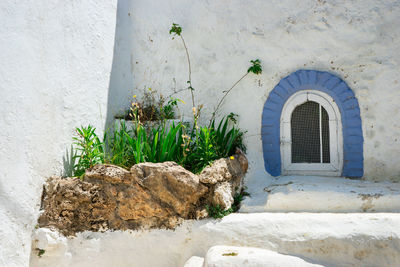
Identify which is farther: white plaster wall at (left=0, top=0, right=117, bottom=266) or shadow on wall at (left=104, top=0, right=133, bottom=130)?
shadow on wall at (left=104, top=0, right=133, bottom=130)

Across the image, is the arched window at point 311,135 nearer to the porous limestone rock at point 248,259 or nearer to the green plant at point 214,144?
the green plant at point 214,144

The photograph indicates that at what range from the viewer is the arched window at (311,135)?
4.41 metres

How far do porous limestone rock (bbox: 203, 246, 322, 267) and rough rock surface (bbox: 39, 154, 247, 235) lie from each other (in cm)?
51

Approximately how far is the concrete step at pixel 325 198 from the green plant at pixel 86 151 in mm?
1742

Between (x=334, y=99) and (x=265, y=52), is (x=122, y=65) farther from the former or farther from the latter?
(x=334, y=99)

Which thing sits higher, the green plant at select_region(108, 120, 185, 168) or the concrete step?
the green plant at select_region(108, 120, 185, 168)

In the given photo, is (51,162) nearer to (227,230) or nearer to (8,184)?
(8,184)

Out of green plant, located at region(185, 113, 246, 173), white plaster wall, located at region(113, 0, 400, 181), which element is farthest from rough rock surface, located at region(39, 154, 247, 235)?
white plaster wall, located at region(113, 0, 400, 181)

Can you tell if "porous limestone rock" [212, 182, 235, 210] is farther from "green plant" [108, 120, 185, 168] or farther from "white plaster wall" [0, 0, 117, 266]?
"white plaster wall" [0, 0, 117, 266]

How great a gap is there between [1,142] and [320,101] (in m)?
3.75

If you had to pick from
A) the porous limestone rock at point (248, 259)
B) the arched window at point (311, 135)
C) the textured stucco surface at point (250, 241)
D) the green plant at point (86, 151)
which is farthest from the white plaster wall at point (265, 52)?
the porous limestone rock at point (248, 259)

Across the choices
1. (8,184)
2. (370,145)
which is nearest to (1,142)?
(8,184)

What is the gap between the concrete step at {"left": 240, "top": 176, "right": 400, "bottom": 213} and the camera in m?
3.51

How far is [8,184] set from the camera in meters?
2.99
